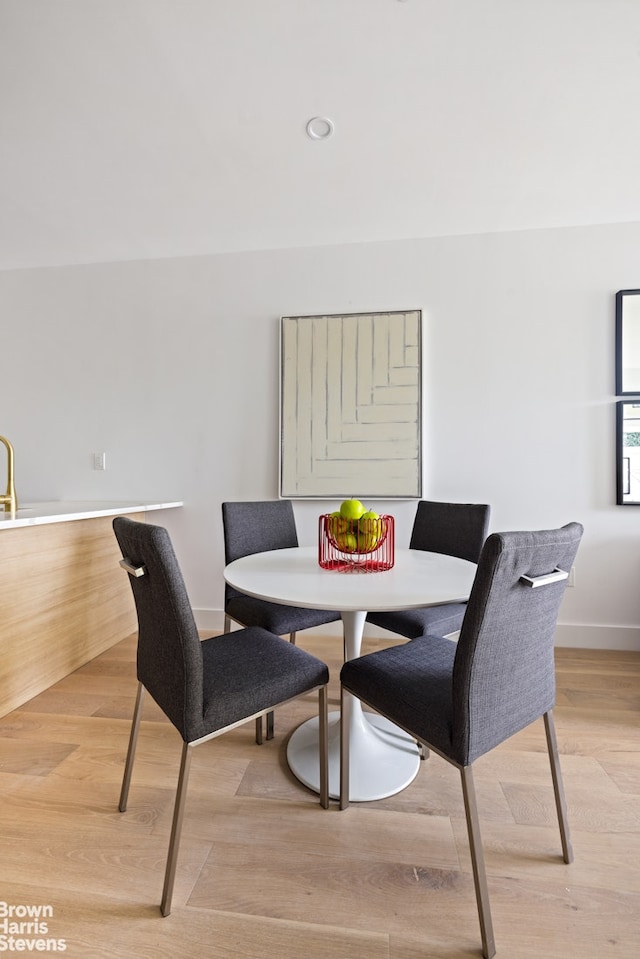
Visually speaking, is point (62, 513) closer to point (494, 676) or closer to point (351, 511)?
point (351, 511)

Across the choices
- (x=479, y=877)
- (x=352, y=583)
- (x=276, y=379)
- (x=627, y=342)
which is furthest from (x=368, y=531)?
(x=627, y=342)

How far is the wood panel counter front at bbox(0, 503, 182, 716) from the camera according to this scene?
5.97 feet

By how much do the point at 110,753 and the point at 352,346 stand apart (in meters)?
2.22

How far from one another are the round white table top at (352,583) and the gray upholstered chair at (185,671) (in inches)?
8.3

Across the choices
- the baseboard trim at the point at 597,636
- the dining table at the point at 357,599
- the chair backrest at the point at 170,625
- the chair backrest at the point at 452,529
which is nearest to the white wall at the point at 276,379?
the baseboard trim at the point at 597,636

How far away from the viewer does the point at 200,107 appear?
77.5 inches

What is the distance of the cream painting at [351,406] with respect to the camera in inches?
100

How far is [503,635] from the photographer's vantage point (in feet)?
3.07

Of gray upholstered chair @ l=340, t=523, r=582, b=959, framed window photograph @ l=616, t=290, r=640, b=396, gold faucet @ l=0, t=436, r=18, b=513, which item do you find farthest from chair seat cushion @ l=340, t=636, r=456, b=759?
framed window photograph @ l=616, t=290, r=640, b=396

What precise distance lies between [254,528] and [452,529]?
89cm

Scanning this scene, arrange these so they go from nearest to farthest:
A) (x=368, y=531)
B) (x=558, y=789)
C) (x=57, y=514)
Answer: (x=558, y=789)
(x=368, y=531)
(x=57, y=514)

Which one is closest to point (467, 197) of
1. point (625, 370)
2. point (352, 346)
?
point (352, 346)

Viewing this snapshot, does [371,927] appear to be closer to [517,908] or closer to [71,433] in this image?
[517,908]

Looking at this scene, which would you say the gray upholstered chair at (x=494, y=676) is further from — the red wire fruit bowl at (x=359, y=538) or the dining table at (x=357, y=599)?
the red wire fruit bowl at (x=359, y=538)
